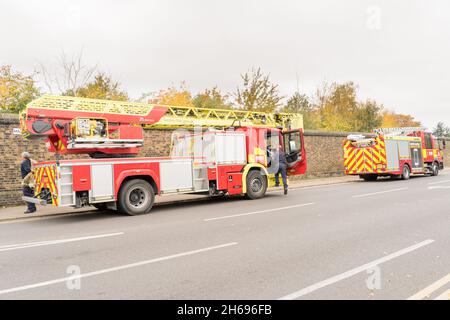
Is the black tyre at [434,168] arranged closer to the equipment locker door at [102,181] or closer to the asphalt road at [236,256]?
the asphalt road at [236,256]

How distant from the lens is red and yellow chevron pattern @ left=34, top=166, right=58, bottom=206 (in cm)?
923

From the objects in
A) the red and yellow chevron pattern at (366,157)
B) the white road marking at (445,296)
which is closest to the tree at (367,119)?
the red and yellow chevron pattern at (366,157)

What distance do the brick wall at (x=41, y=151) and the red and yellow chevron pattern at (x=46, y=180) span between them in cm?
294

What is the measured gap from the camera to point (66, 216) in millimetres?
10617

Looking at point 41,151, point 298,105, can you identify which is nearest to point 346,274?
point 41,151

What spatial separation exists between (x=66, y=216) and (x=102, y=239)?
167 inches

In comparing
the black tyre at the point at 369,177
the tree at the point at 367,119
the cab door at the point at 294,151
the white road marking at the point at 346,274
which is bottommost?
the white road marking at the point at 346,274

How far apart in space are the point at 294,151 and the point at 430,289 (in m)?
10.5

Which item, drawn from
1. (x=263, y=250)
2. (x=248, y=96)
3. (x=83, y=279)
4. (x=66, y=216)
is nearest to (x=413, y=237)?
(x=263, y=250)

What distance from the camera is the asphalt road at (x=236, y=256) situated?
4148 millimetres

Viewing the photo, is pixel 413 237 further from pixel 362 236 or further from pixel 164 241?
pixel 164 241

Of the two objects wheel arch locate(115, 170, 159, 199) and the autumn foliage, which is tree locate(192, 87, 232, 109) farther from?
wheel arch locate(115, 170, 159, 199)

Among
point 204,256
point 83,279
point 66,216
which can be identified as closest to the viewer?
point 83,279
